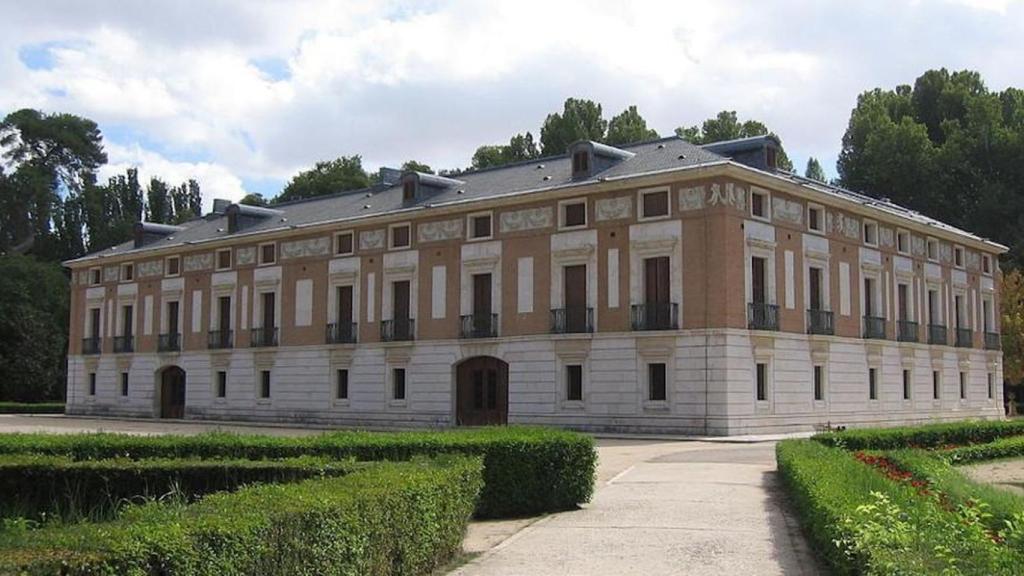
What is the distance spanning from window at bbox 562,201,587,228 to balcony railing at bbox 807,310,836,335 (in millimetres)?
8031

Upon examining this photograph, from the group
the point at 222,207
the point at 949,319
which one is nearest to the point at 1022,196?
the point at 949,319

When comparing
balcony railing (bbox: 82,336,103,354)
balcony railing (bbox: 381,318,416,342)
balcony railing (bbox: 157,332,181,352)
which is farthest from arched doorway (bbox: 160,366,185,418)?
balcony railing (bbox: 381,318,416,342)

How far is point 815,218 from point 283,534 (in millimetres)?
31300

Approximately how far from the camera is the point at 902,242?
1591 inches

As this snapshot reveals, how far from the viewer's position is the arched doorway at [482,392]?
117 feet

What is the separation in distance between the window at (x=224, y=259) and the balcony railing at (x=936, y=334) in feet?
95.1

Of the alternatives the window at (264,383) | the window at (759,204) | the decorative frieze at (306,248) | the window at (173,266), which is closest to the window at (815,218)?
the window at (759,204)

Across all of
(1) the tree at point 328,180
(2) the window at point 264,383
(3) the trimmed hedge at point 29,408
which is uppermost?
(1) the tree at point 328,180

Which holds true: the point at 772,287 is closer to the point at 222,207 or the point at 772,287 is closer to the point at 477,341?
the point at 477,341

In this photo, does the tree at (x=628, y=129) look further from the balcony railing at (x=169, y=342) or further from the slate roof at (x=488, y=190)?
the balcony railing at (x=169, y=342)

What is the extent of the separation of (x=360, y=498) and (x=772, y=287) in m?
26.9

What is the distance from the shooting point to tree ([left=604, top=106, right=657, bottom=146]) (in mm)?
59372

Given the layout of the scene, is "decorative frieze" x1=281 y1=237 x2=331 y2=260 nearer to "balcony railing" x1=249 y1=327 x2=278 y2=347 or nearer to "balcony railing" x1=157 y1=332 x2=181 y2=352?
"balcony railing" x1=249 y1=327 x2=278 y2=347

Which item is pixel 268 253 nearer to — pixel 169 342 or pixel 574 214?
pixel 169 342
